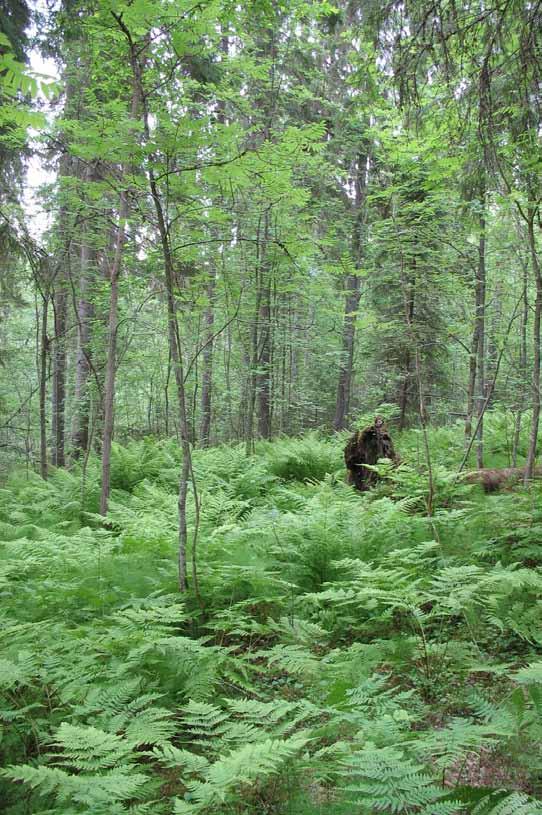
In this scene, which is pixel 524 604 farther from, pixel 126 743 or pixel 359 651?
pixel 126 743

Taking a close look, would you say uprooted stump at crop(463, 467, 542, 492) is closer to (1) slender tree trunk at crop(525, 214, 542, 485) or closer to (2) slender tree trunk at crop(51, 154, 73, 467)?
(1) slender tree trunk at crop(525, 214, 542, 485)

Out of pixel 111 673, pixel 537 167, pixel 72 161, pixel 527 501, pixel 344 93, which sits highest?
pixel 344 93

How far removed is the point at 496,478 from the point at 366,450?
183cm

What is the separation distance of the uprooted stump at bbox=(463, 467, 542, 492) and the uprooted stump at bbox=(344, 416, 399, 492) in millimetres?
1101

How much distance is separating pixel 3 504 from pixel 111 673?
6.02 meters

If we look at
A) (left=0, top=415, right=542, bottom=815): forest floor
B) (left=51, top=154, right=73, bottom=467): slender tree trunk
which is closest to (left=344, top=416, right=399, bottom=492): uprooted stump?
(left=0, top=415, right=542, bottom=815): forest floor

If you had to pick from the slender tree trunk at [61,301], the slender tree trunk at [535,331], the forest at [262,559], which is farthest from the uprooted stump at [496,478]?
the slender tree trunk at [61,301]

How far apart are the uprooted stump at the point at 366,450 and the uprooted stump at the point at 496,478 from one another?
1101 millimetres

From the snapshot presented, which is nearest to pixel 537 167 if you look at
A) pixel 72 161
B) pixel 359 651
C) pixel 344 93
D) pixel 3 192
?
pixel 359 651

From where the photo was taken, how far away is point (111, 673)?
2838mm

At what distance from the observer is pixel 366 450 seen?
752cm

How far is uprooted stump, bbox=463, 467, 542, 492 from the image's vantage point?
6.98 m

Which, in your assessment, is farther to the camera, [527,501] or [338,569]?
[527,501]

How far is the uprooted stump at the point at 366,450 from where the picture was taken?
293 inches
